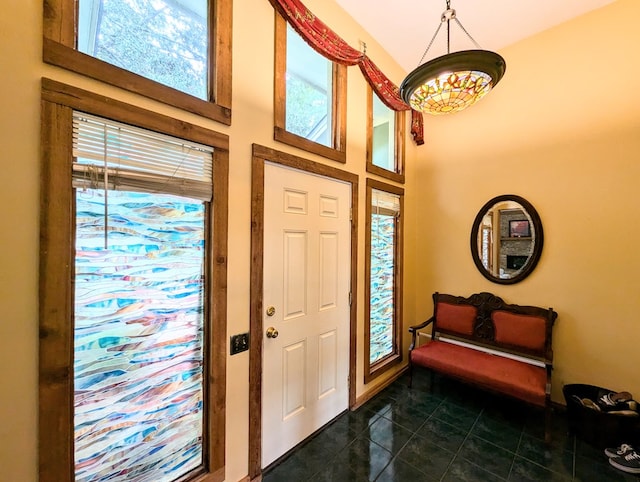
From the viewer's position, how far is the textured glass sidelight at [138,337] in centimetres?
111

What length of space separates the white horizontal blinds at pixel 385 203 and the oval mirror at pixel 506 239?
0.88 m

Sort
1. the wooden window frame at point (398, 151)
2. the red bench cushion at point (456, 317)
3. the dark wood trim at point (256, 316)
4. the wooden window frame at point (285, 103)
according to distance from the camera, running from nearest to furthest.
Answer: the dark wood trim at point (256, 316)
the wooden window frame at point (285, 103)
the wooden window frame at point (398, 151)
the red bench cushion at point (456, 317)

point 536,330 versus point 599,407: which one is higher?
point 536,330

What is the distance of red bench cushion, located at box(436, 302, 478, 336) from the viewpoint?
279cm

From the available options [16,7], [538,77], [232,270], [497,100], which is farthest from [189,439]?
[538,77]

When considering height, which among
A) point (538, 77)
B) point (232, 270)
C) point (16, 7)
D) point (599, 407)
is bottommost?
point (599, 407)

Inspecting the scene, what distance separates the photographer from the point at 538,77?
2537mm

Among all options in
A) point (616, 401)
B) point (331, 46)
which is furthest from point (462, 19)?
point (616, 401)

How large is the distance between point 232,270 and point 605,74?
342cm

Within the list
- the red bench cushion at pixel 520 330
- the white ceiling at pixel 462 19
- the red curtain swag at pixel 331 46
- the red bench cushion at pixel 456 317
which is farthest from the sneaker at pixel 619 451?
the white ceiling at pixel 462 19

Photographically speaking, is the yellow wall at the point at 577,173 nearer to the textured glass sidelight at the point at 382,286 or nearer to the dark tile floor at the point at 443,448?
the dark tile floor at the point at 443,448

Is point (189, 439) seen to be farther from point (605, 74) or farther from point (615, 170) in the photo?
point (605, 74)

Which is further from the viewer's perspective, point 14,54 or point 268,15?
point 268,15

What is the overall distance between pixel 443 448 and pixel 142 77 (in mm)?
2933
